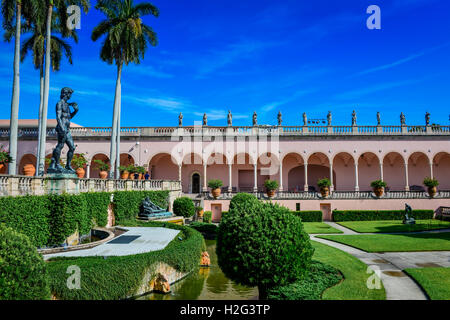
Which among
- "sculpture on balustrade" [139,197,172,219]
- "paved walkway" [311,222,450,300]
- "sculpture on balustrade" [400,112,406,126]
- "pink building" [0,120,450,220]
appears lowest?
"paved walkway" [311,222,450,300]

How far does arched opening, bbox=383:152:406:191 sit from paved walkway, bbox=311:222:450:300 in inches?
896

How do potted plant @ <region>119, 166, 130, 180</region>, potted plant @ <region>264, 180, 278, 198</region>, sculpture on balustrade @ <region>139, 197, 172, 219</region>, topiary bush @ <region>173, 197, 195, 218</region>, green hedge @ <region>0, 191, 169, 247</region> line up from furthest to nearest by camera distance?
potted plant @ <region>264, 180, 278, 198</region> < potted plant @ <region>119, 166, 130, 180</region> < topiary bush @ <region>173, 197, 195, 218</region> < sculpture on balustrade @ <region>139, 197, 172, 219</region> < green hedge @ <region>0, 191, 169, 247</region>

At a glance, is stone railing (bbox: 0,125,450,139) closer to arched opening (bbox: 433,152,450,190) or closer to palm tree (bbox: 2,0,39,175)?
arched opening (bbox: 433,152,450,190)

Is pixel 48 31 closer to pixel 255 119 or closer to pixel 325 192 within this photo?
pixel 255 119

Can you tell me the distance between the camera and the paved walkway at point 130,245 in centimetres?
917

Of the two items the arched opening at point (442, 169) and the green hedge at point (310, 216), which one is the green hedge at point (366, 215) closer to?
the green hedge at point (310, 216)

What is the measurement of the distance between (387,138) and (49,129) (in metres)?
36.3

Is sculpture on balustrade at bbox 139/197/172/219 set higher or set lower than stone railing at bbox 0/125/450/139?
lower

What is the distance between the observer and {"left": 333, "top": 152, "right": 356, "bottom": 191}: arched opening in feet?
109

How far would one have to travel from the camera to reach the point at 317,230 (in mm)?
19875

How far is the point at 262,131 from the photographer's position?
1201 inches

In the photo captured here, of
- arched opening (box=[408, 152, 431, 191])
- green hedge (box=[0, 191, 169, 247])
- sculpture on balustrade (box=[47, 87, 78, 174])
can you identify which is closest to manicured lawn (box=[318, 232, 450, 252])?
green hedge (box=[0, 191, 169, 247])

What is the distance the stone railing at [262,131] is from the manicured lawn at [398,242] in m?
15.8
